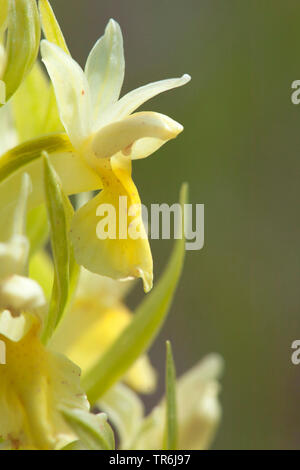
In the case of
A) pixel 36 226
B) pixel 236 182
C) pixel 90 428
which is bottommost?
pixel 90 428

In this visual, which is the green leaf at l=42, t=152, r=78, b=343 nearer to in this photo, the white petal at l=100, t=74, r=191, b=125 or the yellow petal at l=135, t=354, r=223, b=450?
the white petal at l=100, t=74, r=191, b=125

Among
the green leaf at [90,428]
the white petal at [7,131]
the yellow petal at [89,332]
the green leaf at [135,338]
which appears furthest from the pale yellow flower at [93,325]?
the green leaf at [90,428]

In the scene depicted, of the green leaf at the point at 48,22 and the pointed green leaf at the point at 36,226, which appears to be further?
the pointed green leaf at the point at 36,226

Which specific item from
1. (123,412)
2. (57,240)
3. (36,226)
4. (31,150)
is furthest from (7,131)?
(123,412)

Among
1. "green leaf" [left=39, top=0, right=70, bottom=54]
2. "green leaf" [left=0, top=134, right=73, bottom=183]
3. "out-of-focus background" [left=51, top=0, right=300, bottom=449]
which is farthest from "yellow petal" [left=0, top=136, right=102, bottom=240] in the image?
"out-of-focus background" [left=51, top=0, right=300, bottom=449]

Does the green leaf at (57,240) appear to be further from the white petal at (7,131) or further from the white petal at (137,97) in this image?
the white petal at (7,131)

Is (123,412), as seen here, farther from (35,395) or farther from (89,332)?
(35,395)
